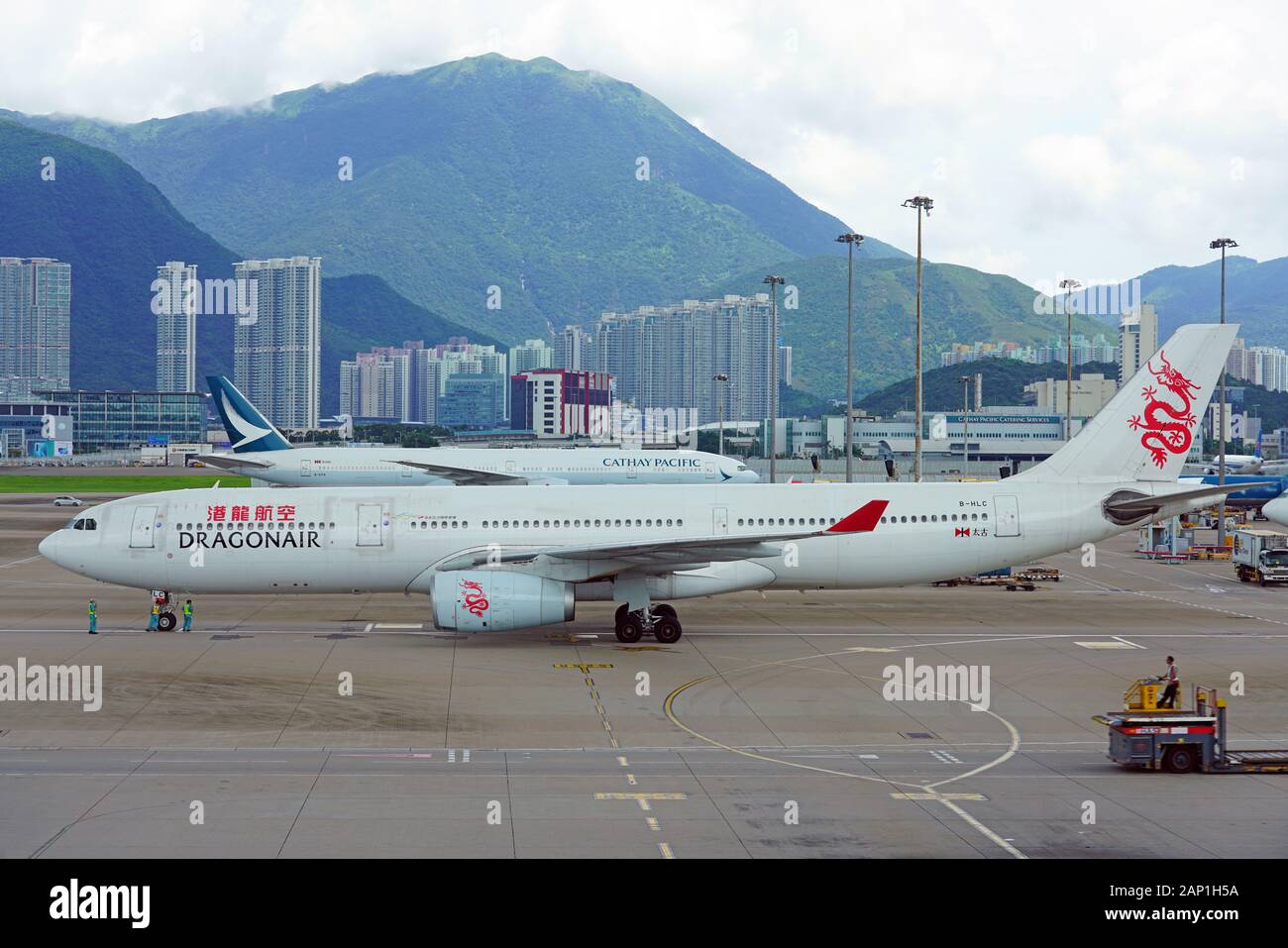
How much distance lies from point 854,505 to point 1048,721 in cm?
1203

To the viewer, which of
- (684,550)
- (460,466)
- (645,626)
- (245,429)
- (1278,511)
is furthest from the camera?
(245,429)

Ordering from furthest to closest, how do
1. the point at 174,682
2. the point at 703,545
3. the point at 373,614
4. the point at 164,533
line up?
the point at 373,614, the point at 164,533, the point at 703,545, the point at 174,682

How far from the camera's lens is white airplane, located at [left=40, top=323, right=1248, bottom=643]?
111 feet

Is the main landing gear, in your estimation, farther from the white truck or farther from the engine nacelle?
the white truck

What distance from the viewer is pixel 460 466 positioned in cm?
7600

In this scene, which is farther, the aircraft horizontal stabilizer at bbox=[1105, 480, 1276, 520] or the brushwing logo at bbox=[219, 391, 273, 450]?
the brushwing logo at bbox=[219, 391, 273, 450]

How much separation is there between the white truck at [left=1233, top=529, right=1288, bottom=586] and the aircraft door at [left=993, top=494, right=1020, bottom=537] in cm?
1937

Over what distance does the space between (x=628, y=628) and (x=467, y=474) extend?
4269 centimetres

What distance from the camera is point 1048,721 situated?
2458 cm

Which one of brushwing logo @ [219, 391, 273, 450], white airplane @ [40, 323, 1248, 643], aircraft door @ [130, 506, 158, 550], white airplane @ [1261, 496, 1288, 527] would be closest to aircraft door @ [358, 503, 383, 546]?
white airplane @ [40, 323, 1248, 643]

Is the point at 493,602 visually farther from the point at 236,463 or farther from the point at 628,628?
the point at 236,463

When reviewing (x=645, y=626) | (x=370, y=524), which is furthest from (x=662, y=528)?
(x=370, y=524)
